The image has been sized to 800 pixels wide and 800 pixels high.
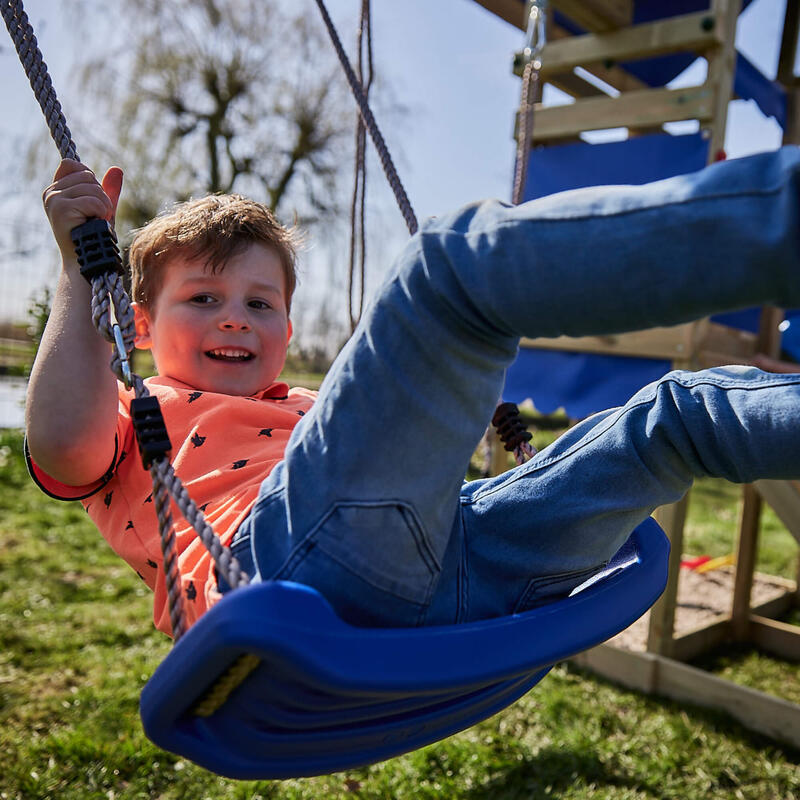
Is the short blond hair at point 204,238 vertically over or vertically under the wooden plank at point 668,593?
over

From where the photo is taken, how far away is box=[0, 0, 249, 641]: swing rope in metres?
0.91

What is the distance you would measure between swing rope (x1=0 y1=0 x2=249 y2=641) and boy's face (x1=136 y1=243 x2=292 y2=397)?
0.35 metres

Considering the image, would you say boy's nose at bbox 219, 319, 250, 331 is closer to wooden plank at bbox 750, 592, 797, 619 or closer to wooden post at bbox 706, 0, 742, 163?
wooden post at bbox 706, 0, 742, 163

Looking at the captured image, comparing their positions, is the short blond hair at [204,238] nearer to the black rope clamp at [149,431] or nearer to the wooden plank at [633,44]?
the black rope clamp at [149,431]

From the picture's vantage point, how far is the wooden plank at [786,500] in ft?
8.95

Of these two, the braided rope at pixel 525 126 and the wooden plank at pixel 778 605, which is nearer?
the braided rope at pixel 525 126

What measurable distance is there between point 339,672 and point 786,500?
241 cm

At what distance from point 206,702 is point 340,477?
1.03ft

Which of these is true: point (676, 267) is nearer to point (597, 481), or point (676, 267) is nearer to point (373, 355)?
point (373, 355)

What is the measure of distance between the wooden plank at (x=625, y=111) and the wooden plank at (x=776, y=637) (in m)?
2.29

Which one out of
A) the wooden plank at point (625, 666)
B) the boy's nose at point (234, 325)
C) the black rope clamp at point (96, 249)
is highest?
the black rope clamp at point (96, 249)

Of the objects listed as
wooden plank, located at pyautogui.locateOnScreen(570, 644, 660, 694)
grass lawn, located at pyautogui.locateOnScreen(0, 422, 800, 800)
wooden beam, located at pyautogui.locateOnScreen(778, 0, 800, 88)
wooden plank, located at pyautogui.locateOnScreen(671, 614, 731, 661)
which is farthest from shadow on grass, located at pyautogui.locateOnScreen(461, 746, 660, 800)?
wooden beam, located at pyautogui.locateOnScreen(778, 0, 800, 88)

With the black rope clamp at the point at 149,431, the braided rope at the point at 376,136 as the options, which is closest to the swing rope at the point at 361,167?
the braided rope at the point at 376,136

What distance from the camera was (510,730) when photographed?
2545mm
